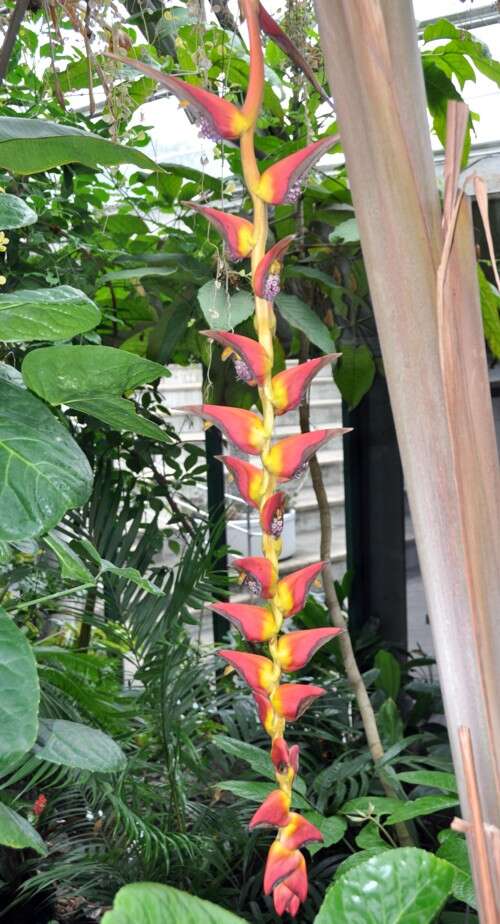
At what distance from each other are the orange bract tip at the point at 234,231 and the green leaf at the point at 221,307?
14.7 inches

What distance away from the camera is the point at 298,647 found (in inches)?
14.2

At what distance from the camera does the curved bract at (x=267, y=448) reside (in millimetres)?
341

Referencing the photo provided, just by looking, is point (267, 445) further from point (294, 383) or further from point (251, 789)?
point (251, 789)

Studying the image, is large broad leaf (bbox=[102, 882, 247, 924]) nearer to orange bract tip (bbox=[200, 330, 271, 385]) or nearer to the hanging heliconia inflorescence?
the hanging heliconia inflorescence

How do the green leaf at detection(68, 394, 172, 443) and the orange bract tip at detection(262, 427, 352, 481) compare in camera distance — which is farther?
the green leaf at detection(68, 394, 172, 443)

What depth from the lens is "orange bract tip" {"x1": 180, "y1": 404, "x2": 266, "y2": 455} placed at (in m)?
0.35

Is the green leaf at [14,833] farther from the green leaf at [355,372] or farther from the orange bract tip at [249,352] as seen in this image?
the green leaf at [355,372]

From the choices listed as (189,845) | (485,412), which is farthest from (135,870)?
(485,412)

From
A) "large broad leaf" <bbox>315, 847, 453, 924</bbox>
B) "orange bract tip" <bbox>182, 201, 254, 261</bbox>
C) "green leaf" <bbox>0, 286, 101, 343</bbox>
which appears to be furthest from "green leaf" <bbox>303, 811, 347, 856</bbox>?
"orange bract tip" <bbox>182, 201, 254, 261</bbox>

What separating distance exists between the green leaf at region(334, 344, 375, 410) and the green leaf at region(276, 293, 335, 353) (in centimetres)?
38

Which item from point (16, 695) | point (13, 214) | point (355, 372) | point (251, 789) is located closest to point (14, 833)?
point (16, 695)

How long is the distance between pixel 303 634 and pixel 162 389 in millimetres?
2443

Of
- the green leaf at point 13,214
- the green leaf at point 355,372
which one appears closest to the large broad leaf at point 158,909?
the green leaf at point 13,214

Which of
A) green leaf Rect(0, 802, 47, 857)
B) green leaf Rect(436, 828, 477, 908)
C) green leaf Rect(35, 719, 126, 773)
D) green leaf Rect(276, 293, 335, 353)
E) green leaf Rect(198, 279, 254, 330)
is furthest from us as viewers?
green leaf Rect(276, 293, 335, 353)
